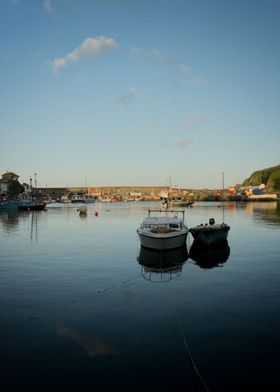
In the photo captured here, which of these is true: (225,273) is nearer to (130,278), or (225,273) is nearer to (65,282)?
(130,278)

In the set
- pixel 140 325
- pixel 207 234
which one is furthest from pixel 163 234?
pixel 140 325

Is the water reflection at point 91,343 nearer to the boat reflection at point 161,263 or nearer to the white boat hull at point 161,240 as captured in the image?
the boat reflection at point 161,263

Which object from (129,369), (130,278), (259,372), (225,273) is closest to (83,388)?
(129,369)

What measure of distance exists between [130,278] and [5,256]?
657 inches

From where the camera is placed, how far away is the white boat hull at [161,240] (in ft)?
104

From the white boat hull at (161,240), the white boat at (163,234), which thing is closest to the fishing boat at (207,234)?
the white boat at (163,234)

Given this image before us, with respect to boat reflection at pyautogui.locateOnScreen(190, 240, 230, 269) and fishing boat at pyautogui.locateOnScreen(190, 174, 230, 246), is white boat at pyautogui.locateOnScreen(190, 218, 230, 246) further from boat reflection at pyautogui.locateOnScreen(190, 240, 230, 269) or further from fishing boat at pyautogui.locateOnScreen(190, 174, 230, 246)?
boat reflection at pyautogui.locateOnScreen(190, 240, 230, 269)

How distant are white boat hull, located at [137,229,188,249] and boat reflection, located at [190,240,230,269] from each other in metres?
2.51

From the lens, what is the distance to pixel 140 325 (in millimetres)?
15328

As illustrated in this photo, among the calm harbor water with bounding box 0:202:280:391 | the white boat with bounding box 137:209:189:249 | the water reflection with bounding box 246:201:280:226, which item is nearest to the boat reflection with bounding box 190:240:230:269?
the calm harbor water with bounding box 0:202:280:391

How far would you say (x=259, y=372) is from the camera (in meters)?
11.1

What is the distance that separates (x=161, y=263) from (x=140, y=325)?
48.9 ft

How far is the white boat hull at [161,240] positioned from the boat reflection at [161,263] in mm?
703

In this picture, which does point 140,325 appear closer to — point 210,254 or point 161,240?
point 161,240
